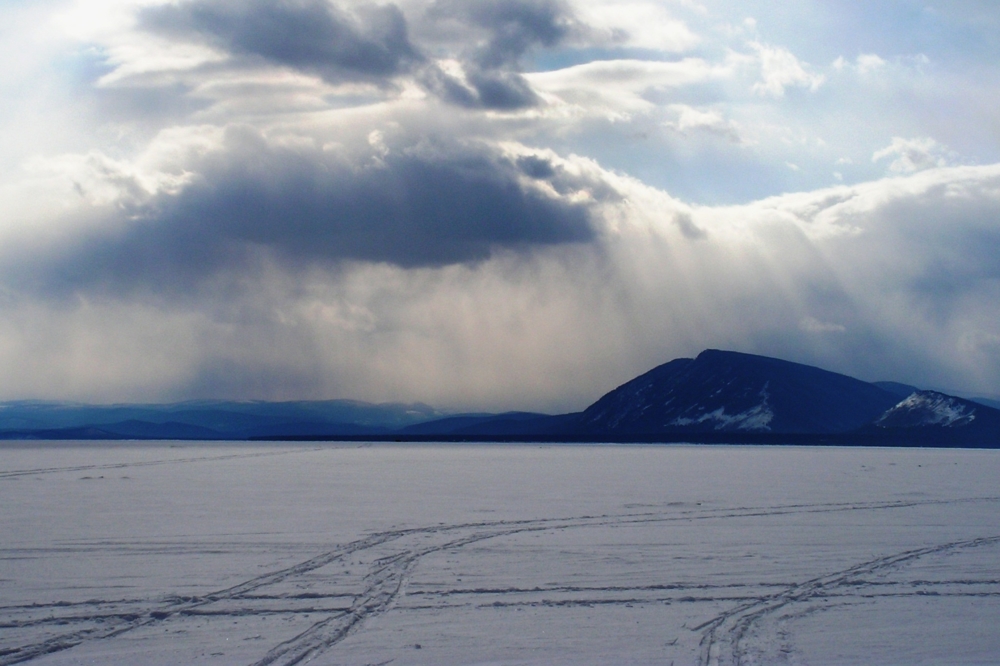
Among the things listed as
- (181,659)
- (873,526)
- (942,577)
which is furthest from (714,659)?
(873,526)

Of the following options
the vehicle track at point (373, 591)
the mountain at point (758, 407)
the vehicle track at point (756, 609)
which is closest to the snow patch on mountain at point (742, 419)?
the mountain at point (758, 407)

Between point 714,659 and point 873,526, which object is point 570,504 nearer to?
point 873,526

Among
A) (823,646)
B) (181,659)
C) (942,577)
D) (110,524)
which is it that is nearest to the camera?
(181,659)

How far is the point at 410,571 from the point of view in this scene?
1361cm

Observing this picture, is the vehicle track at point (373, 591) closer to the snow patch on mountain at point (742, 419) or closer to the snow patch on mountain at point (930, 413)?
the snow patch on mountain at point (930, 413)

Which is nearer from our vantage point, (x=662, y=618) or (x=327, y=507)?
(x=662, y=618)

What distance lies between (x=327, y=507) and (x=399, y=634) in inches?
527

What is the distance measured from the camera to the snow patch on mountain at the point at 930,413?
5039 inches

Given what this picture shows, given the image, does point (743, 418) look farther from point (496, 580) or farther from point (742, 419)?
point (496, 580)

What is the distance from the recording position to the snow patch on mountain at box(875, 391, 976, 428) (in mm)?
128000

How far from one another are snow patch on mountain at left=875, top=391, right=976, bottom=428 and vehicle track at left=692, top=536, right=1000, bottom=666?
4962 inches

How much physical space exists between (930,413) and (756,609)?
13965 cm

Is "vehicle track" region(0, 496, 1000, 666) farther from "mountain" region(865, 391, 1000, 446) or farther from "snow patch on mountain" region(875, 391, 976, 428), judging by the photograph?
"snow patch on mountain" region(875, 391, 976, 428)

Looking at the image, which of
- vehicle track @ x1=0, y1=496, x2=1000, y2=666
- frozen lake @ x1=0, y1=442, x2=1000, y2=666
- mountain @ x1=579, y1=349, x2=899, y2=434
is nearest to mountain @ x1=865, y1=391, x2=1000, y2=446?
mountain @ x1=579, y1=349, x2=899, y2=434
